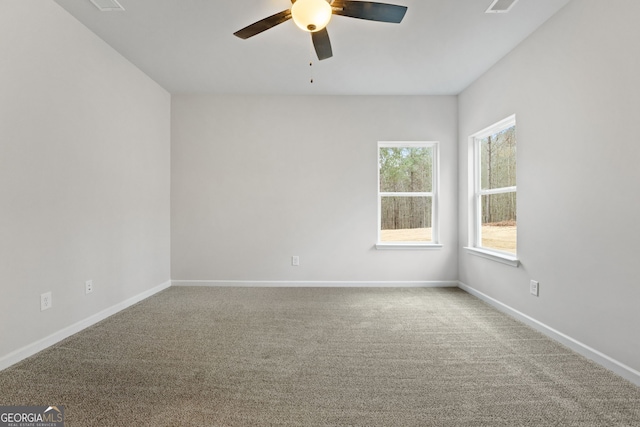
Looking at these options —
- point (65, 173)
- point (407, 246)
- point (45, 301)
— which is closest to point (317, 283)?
point (407, 246)

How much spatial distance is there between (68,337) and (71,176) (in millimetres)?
1310

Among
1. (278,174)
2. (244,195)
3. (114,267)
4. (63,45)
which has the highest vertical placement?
(63,45)

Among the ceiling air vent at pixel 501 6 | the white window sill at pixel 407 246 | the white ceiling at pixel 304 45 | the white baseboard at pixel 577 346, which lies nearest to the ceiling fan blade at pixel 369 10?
the white ceiling at pixel 304 45

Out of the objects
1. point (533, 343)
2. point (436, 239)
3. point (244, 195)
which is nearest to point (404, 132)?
point (436, 239)

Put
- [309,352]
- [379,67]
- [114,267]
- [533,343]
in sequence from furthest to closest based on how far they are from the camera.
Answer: [379,67] < [114,267] < [533,343] < [309,352]

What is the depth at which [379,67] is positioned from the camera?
3402 mm

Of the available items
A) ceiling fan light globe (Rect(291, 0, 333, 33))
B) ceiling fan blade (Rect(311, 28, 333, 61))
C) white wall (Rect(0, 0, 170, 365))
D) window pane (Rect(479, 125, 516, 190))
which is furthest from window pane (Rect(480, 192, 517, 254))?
white wall (Rect(0, 0, 170, 365))

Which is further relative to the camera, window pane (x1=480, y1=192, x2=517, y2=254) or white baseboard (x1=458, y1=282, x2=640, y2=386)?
window pane (x1=480, y1=192, x2=517, y2=254)

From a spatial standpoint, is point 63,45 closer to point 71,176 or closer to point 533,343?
point 71,176

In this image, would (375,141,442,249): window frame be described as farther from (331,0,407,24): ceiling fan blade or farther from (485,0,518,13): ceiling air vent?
(331,0,407,24): ceiling fan blade

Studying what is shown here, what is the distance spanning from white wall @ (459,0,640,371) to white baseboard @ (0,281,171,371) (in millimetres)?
3931

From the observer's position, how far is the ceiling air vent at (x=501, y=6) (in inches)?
91.9

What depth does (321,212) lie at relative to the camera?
428cm

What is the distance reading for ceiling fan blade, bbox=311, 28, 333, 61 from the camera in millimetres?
2164
